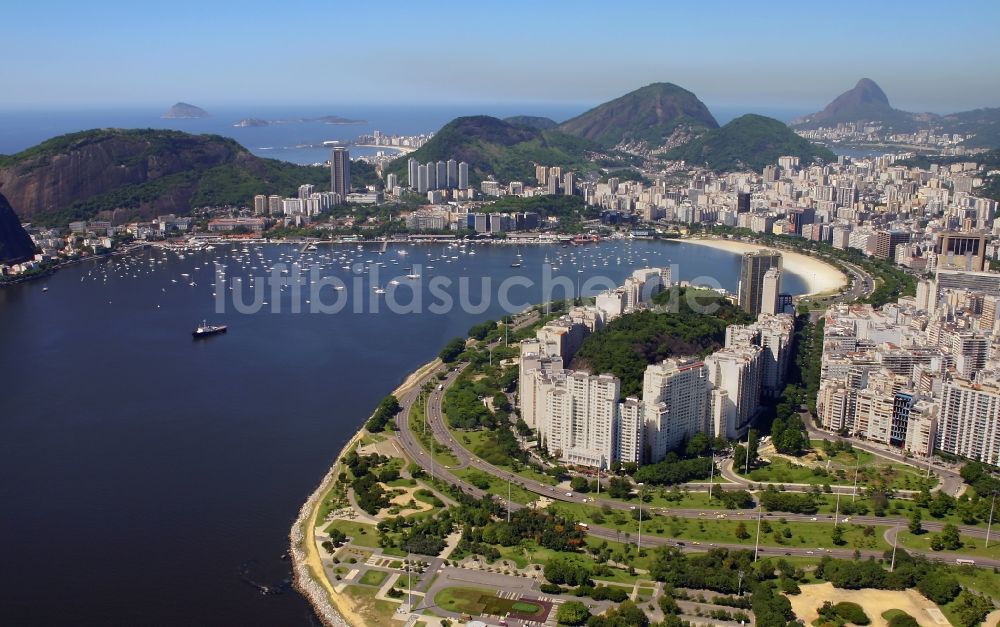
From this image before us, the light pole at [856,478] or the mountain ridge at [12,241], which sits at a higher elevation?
the mountain ridge at [12,241]

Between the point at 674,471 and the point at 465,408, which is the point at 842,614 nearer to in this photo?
the point at 674,471

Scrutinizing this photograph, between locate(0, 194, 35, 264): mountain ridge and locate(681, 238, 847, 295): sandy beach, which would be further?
locate(0, 194, 35, 264): mountain ridge

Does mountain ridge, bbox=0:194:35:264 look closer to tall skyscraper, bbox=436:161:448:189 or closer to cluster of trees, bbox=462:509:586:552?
tall skyscraper, bbox=436:161:448:189

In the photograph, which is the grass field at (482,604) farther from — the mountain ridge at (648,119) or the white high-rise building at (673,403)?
the mountain ridge at (648,119)

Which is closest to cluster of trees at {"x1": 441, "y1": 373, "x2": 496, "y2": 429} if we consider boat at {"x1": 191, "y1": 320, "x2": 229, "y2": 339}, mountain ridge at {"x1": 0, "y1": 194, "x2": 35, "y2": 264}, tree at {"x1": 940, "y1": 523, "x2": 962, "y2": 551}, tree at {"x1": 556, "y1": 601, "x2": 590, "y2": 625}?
tree at {"x1": 556, "y1": 601, "x2": 590, "y2": 625}

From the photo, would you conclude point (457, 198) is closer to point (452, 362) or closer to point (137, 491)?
point (452, 362)

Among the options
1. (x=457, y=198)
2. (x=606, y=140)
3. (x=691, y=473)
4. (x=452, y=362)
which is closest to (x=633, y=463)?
(x=691, y=473)

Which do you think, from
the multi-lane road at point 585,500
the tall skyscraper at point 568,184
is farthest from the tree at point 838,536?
the tall skyscraper at point 568,184
